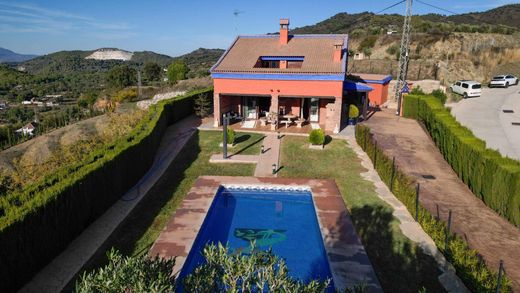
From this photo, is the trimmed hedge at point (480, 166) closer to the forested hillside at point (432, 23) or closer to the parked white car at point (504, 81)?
the parked white car at point (504, 81)

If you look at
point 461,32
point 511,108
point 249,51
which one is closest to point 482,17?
point 461,32

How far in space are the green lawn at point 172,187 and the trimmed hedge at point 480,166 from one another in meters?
10.6

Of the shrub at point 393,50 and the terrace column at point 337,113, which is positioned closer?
the terrace column at point 337,113

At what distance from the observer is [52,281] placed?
31.6 ft

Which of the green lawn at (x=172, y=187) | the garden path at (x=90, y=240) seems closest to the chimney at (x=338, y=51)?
the green lawn at (x=172, y=187)

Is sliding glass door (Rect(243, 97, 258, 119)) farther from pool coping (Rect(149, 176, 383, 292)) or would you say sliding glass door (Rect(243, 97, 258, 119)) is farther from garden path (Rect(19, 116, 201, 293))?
pool coping (Rect(149, 176, 383, 292))

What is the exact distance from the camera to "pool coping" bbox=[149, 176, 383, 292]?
10250 millimetres

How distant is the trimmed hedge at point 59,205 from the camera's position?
914 cm

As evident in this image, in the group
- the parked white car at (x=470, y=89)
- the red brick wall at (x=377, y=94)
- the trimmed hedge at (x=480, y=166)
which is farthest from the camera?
the parked white car at (x=470, y=89)

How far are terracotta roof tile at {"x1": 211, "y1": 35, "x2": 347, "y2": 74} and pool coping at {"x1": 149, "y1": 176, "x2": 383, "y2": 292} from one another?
1039 centimetres

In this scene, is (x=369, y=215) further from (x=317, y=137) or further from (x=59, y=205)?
(x=59, y=205)

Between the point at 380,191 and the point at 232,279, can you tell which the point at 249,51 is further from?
the point at 232,279

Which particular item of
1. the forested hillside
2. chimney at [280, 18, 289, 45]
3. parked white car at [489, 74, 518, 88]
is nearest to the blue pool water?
chimney at [280, 18, 289, 45]

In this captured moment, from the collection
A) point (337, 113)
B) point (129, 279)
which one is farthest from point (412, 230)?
point (337, 113)
